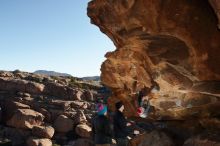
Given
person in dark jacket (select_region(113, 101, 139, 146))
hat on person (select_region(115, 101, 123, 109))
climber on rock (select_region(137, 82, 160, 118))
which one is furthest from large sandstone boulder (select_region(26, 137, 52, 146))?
climber on rock (select_region(137, 82, 160, 118))

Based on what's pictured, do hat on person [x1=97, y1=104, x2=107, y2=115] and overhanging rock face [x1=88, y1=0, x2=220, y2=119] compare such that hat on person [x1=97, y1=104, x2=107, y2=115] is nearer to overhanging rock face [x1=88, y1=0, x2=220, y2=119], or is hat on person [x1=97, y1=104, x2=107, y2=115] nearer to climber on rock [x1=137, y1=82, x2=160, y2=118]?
climber on rock [x1=137, y1=82, x2=160, y2=118]

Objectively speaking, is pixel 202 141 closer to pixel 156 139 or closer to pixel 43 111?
pixel 156 139

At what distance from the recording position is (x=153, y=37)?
1084 centimetres

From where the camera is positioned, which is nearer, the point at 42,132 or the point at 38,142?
the point at 38,142

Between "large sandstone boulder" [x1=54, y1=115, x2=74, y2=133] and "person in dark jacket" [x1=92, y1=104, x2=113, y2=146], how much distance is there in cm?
1708

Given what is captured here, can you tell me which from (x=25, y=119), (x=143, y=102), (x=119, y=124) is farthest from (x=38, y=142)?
(x=143, y=102)

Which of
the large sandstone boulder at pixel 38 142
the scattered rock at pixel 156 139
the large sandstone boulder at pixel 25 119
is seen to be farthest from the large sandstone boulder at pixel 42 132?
the scattered rock at pixel 156 139

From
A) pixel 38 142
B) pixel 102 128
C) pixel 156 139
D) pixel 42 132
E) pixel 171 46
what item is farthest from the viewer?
pixel 42 132

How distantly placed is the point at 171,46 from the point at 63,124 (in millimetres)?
27676

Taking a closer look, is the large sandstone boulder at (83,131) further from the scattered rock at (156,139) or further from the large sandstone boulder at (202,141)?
the large sandstone boulder at (202,141)

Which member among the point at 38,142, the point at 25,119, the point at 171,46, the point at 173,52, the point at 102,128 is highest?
the point at 171,46

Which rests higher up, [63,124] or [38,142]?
[63,124]

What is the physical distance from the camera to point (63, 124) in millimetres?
36562

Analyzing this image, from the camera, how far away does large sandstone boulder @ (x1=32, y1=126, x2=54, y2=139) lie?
33.8 meters
